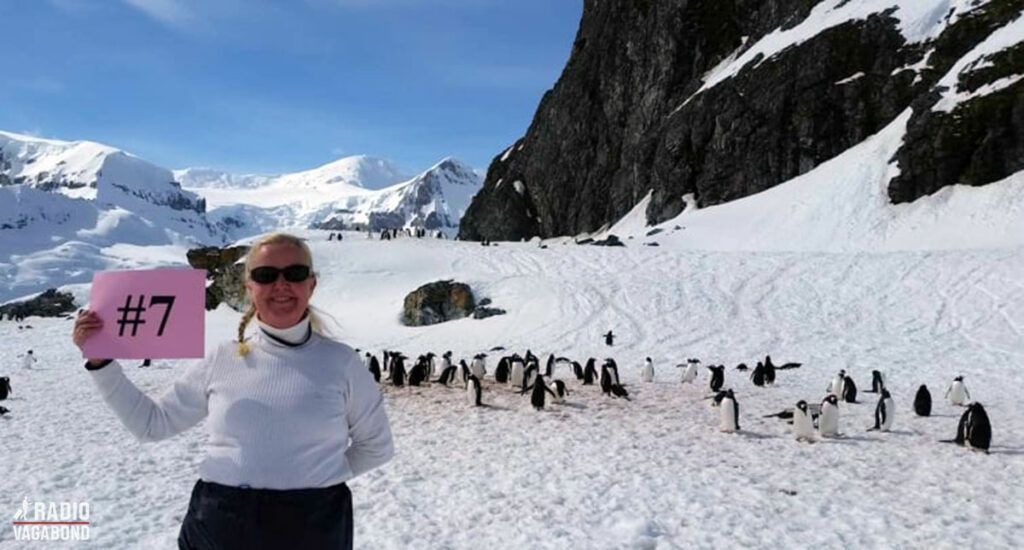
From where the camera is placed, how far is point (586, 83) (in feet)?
301

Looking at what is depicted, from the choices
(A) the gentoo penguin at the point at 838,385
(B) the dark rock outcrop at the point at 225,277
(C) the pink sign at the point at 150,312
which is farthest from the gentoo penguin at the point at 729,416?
(B) the dark rock outcrop at the point at 225,277

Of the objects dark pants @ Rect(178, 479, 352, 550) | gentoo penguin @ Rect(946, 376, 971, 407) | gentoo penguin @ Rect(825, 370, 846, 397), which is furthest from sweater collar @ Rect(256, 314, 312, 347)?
gentoo penguin @ Rect(946, 376, 971, 407)

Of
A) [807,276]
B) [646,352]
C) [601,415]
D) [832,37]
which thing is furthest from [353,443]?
[832,37]

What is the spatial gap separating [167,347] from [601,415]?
13.4 m

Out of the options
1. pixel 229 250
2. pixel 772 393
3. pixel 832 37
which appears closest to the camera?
pixel 772 393

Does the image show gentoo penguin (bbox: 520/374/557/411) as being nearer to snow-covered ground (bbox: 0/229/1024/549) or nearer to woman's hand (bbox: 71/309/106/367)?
snow-covered ground (bbox: 0/229/1024/549)

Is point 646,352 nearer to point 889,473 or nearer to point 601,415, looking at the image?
point 601,415

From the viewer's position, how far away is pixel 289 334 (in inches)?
129

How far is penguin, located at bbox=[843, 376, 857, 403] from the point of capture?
17.4 metres

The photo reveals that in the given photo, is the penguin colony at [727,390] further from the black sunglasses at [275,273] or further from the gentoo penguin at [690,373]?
the black sunglasses at [275,273]

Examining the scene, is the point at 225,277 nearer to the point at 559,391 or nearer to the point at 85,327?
the point at 559,391

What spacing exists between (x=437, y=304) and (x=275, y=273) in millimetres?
34384

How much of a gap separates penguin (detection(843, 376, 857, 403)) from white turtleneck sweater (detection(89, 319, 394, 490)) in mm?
16737

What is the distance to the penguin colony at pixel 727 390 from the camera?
13.3m
